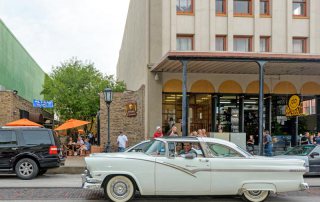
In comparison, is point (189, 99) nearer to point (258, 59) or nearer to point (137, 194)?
point (258, 59)

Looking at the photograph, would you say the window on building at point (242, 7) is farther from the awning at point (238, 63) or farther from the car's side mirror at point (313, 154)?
the car's side mirror at point (313, 154)

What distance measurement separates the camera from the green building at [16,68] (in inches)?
1597

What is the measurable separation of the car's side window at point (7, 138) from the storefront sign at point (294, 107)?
14885 mm

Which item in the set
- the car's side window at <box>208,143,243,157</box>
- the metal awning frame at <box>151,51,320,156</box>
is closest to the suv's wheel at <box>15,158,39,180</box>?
the metal awning frame at <box>151,51,320,156</box>

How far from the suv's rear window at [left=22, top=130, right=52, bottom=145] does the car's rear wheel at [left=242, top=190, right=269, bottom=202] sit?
7.89m

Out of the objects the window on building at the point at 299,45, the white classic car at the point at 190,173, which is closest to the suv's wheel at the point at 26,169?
the white classic car at the point at 190,173

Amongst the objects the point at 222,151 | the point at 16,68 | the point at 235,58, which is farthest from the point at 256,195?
the point at 16,68

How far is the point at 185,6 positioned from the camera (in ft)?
85.4

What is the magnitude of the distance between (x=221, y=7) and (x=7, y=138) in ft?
46.9

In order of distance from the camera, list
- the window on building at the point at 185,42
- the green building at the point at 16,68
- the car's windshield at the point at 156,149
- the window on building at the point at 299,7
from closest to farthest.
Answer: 1. the car's windshield at the point at 156,149
2. the window on building at the point at 185,42
3. the window on building at the point at 299,7
4. the green building at the point at 16,68

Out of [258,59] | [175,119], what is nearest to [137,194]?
[258,59]

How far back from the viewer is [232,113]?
88.7ft

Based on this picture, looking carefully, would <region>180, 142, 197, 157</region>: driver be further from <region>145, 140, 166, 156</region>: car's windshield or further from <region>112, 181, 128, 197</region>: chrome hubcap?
<region>112, 181, 128, 197</region>: chrome hubcap

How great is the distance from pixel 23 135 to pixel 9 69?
28.8 metres
